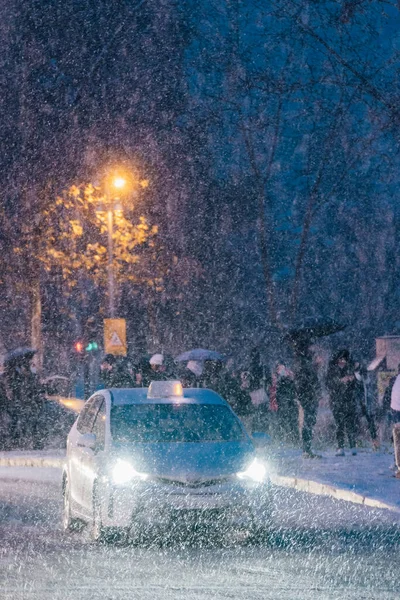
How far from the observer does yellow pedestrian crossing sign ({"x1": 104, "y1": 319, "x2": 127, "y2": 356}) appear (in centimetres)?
3319

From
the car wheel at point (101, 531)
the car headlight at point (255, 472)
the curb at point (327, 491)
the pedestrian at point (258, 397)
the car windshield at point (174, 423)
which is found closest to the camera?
the car wheel at point (101, 531)

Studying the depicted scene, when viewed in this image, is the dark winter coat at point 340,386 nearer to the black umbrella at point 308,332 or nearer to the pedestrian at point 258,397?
the black umbrella at point 308,332

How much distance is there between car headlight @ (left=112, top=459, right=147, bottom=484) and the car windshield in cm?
50

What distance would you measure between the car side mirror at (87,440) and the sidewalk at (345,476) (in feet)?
11.7

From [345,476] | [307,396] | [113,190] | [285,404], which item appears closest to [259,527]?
[345,476]

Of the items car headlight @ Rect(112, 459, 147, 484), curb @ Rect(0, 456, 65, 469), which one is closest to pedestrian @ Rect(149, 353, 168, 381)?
curb @ Rect(0, 456, 65, 469)

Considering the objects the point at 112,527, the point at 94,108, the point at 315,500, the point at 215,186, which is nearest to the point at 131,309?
the point at 215,186

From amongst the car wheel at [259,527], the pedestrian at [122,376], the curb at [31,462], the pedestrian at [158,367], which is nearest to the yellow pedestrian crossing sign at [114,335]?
the pedestrian at [122,376]

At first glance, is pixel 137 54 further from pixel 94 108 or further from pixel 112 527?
pixel 112 527

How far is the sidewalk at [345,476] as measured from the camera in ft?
50.2

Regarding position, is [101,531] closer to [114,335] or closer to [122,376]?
[122,376]

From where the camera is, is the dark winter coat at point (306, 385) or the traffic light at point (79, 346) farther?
the traffic light at point (79, 346)

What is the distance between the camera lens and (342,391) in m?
22.2

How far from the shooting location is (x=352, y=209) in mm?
62812
